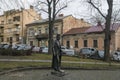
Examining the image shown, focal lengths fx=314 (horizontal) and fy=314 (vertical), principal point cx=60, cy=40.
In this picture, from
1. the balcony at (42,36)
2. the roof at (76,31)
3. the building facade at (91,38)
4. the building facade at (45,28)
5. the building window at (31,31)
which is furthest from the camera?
the building window at (31,31)

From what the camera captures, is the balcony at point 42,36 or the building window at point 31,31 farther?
the building window at point 31,31

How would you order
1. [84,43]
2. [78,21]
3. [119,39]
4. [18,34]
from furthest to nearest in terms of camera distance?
[18,34], [78,21], [84,43], [119,39]

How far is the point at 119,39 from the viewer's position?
196ft

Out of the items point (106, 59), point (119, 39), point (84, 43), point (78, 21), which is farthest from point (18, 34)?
point (106, 59)

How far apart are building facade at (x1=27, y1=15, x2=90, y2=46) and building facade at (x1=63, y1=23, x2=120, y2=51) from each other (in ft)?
7.25

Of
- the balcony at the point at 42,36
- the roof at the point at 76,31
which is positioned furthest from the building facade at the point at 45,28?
the roof at the point at 76,31

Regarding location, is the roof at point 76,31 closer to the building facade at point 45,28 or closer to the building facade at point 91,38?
the building facade at point 91,38

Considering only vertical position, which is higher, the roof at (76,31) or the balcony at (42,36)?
the roof at (76,31)

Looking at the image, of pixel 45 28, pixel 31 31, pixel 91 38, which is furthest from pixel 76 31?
pixel 31 31

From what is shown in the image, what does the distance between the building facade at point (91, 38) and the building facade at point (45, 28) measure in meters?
2.21

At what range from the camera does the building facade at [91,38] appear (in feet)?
193

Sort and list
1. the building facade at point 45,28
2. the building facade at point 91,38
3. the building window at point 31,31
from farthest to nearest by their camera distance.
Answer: the building window at point 31,31 → the building facade at point 45,28 → the building facade at point 91,38

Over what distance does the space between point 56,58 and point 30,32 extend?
66.4 metres

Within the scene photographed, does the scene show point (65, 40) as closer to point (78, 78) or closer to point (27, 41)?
point (27, 41)
